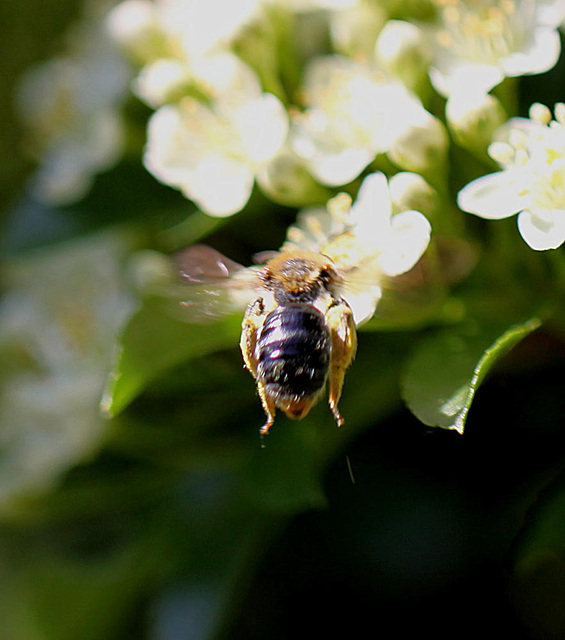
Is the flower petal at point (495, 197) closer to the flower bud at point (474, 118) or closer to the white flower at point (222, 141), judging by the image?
the flower bud at point (474, 118)

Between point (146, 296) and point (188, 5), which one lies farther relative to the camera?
point (188, 5)

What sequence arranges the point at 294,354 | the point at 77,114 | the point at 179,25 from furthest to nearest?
the point at 77,114
the point at 179,25
the point at 294,354

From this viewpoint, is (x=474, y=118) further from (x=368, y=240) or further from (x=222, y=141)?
(x=222, y=141)

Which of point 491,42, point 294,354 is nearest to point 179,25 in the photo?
point 491,42

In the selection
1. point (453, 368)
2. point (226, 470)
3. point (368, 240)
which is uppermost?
point (368, 240)

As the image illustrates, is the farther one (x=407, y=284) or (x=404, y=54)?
(x=404, y=54)

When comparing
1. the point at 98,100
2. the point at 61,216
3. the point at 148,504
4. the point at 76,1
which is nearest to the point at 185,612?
the point at 148,504

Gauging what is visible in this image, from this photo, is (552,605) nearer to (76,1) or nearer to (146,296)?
(146,296)
